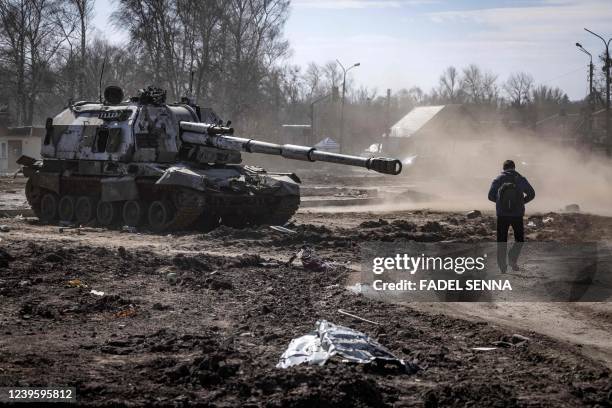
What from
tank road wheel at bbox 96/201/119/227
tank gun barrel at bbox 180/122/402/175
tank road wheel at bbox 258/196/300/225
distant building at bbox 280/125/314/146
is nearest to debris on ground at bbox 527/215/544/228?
tank road wheel at bbox 258/196/300/225

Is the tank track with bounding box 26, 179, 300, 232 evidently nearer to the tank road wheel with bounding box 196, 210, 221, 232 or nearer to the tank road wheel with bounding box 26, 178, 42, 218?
the tank road wheel with bounding box 196, 210, 221, 232

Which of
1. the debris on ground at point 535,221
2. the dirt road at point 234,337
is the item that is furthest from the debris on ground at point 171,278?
the debris on ground at point 535,221

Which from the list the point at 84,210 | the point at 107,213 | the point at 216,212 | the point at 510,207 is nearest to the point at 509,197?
the point at 510,207

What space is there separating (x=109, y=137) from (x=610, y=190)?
1756 centimetres

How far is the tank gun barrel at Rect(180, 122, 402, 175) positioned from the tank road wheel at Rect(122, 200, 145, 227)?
1.73 meters

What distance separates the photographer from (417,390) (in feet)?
19.3

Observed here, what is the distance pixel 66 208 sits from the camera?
→ 2036 cm

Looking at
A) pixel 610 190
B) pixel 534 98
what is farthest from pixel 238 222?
pixel 534 98

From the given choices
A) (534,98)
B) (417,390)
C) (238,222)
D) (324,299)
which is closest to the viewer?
(417,390)

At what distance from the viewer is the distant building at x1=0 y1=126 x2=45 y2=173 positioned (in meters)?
44.0

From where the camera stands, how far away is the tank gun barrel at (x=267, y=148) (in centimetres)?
1393

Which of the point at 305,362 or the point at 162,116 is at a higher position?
the point at 162,116

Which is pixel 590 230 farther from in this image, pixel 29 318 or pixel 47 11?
pixel 47 11

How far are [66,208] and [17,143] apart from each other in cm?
2645
